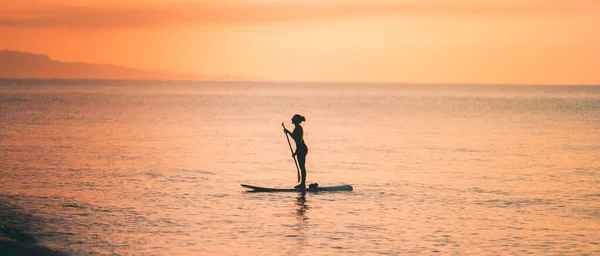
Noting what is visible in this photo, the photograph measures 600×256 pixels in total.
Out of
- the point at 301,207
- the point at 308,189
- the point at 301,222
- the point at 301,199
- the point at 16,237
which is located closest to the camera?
the point at 16,237

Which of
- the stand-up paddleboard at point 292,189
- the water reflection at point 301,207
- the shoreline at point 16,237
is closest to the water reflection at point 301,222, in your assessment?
the water reflection at point 301,207

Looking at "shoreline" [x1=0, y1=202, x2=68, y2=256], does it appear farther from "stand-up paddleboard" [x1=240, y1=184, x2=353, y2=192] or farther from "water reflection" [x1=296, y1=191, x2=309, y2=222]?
"stand-up paddleboard" [x1=240, y1=184, x2=353, y2=192]

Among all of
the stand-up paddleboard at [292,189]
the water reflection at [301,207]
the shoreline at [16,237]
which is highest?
the stand-up paddleboard at [292,189]

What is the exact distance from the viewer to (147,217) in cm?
2094

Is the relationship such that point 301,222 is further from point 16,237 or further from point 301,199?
point 16,237

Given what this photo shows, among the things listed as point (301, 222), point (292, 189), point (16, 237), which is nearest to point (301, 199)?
point (292, 189)

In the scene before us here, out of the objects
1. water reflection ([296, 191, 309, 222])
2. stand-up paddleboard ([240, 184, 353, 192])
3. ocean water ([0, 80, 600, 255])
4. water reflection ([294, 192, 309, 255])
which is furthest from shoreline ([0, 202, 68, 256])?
stand-up paddleboard ([240, 184, 353, 192])

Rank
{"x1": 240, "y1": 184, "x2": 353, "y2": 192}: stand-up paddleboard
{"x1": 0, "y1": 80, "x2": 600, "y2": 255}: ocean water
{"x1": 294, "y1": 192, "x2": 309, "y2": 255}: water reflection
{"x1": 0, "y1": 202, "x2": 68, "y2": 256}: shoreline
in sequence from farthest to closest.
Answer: {"x1": 240, "y1": 184, "x2": 353, "y2": 192}: stand-up paddleboard, {"x1": 0, "y1": 80, "x2": 600, "y2": 255}: ocean water, {"x1": 294, "y1": 192, "x2": 309, "y2": 255}: water reflection, {"x1": 0, "y1": 202, "x2": 68, "y2": 256}: shoreline

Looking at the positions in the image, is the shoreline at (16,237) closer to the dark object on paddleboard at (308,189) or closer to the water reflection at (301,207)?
the water reflection at (301,207)

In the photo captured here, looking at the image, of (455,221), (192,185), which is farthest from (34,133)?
(455,221)

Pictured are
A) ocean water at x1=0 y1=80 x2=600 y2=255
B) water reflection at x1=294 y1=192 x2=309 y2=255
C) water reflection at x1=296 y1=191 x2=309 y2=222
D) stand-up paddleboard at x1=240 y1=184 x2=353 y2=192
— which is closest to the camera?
water reflection at x1=294 y1=192 x2=309 y2=255

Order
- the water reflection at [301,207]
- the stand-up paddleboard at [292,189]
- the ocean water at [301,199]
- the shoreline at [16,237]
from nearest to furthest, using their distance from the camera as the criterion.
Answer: the shoreline at [16,237]
the ocean water at [301,199]
the water reflection at [301,207]
the stand-up paddleboard at [292,189]

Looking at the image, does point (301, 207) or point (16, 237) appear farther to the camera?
point (301, 207)

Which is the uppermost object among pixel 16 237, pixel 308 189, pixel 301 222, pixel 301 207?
pixel 308 189
